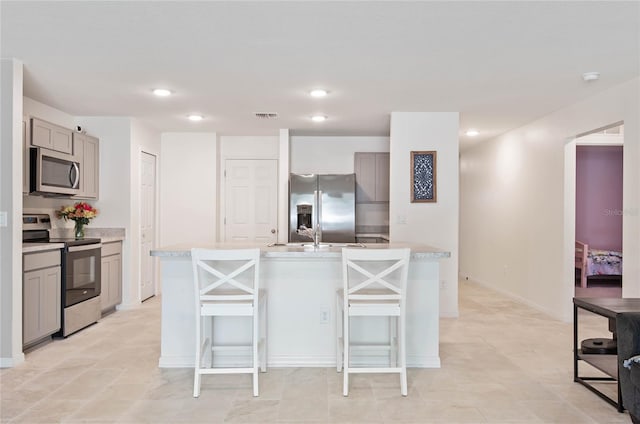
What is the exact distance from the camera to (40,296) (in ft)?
13.0

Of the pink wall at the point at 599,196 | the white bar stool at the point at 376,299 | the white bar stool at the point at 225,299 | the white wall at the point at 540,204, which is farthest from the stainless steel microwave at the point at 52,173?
the pink wall at the point at 599,196

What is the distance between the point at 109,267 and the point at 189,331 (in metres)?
2.30

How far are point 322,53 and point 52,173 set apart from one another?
2.99 metres

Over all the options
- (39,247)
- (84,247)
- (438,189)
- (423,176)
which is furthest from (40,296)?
(438,189)

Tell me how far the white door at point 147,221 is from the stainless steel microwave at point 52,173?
116cm

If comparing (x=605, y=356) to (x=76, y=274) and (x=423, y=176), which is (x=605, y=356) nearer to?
(x=423, y=176)

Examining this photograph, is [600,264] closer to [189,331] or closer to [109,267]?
[189,331]

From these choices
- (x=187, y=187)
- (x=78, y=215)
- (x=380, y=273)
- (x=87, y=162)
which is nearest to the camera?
(x=380, y=273)

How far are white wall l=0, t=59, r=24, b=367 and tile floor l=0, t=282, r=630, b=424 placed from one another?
261mm

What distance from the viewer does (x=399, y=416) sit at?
267 centimetres

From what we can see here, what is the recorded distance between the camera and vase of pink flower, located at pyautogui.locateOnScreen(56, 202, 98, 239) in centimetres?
509

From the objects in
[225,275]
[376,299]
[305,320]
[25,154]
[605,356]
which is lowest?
[605,356]

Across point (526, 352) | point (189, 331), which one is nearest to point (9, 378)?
point (189, 331)

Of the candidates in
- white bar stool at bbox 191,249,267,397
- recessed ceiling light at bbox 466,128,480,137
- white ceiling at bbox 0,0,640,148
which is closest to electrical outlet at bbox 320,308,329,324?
white bar stool at bbox 191,249,267,397
